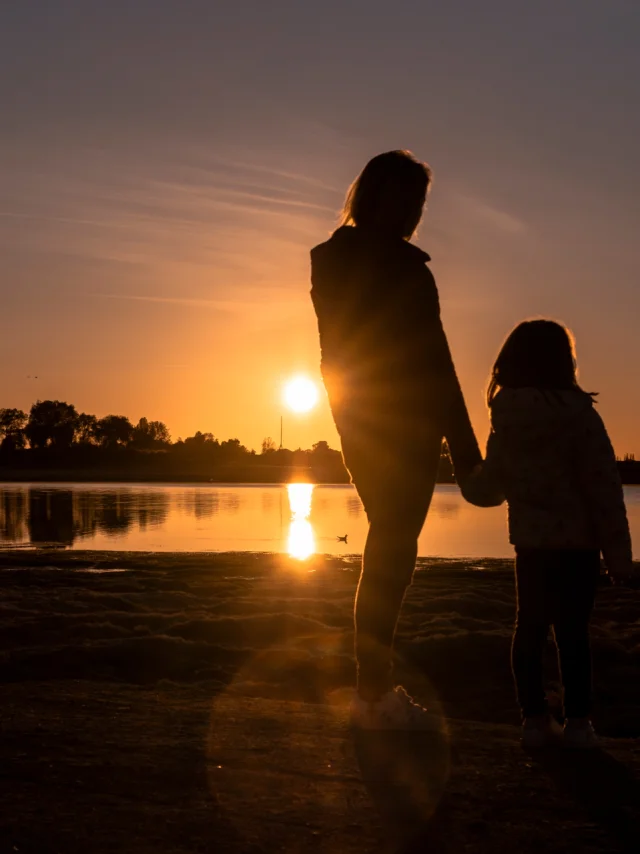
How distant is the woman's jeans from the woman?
44 cm

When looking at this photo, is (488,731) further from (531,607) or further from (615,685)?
(615,685)

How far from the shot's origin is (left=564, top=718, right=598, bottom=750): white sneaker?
320 centimetres

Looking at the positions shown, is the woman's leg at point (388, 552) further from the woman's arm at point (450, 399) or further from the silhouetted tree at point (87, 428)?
the silhouetted tree at point (87, 428)

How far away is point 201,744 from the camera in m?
2.95

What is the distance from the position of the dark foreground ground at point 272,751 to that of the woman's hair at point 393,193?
2086 millimetres

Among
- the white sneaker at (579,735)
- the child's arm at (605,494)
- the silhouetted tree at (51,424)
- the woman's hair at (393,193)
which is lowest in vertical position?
the white sneaker at (579,735)

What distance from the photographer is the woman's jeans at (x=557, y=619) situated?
10.9 feet

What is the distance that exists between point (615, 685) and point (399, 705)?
201 cm

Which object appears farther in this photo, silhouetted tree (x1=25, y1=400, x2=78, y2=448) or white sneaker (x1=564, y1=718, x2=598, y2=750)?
silhouetted tree (x1=25, y1=400, x2=78, y2=448)

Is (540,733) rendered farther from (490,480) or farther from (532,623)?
(490,480)

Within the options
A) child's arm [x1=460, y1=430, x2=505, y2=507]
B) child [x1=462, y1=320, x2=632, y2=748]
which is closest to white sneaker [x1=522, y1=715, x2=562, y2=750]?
child [x1=462, y1=320, x2=632, y2=748]

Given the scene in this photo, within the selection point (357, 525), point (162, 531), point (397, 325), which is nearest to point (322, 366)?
point (397, 325)

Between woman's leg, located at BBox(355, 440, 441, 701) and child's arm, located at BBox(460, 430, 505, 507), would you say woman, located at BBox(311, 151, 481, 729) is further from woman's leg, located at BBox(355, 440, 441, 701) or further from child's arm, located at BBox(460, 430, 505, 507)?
child's arm, located at BBox(460, 430, 505, 507)

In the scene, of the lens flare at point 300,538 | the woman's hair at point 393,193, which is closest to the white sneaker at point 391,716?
the woman's hair at point 393,193
